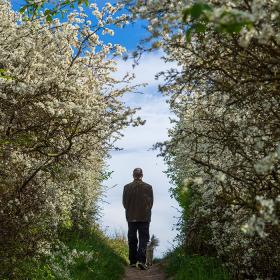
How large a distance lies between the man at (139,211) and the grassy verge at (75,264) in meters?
0.73

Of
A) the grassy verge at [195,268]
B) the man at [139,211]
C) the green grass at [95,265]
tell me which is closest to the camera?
the grassy verge at [195,268]

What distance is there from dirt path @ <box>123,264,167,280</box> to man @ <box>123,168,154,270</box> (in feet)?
0.81

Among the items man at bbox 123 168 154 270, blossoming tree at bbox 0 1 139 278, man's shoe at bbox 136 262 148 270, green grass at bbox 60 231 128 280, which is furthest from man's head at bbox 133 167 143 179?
blossoming tree at bbox 0 1 139 278

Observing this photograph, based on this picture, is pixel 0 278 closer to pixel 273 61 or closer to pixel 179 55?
pixel 179 55

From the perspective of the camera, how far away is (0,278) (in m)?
7.50

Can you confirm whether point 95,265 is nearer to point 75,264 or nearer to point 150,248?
point 75,264

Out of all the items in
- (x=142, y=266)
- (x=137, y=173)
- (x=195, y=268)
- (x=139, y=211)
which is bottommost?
(x=195, y=268)

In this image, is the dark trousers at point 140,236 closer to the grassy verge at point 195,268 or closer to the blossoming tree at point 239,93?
the grassy verge at point 195,268

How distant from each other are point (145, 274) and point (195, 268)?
3275 mm

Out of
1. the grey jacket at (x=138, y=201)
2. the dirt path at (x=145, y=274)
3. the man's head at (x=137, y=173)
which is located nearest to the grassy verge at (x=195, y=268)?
the dirt path at (x=145, y=274)

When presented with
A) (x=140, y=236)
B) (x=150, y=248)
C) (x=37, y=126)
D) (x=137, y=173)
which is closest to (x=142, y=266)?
(x=150, y=248)

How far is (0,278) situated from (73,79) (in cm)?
355

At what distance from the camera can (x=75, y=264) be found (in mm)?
11320

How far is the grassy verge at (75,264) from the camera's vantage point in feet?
27.8
